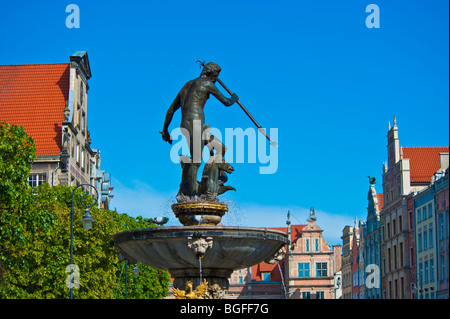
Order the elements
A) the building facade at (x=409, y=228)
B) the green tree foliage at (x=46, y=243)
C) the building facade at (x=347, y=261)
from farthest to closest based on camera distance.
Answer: the building facade at (x=347, y=261) → the building facade at (x=409, y=228) → the green tree foliage at (x=46, y=243)

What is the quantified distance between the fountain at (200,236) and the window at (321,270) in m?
95.7

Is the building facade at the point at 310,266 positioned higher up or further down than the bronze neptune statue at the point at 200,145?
higher up

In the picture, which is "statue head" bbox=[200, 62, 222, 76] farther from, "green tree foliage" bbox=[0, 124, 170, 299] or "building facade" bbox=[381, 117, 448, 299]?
"building facade" bbox=[381, 117, 448, 299]

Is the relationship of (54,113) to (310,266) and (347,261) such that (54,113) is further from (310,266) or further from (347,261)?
(310,266)

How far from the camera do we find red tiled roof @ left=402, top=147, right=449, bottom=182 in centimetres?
7294

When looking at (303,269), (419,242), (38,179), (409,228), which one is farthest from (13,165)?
(303,269)

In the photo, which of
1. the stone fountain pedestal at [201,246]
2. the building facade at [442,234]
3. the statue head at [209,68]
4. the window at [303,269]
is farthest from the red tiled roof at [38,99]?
the window at [303,269]

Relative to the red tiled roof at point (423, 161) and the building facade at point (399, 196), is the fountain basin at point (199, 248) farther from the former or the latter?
the red tiled roof at point (423, 161)

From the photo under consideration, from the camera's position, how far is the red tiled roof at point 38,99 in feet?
199

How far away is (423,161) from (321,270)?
1575 inches

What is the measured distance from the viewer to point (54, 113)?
2458 inches

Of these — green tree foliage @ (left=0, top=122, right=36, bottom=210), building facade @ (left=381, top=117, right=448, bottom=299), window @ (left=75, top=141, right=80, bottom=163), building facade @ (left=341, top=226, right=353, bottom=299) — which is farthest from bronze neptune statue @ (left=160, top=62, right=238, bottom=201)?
building facade @ (left=341, top=226, right=353, bottom=299)

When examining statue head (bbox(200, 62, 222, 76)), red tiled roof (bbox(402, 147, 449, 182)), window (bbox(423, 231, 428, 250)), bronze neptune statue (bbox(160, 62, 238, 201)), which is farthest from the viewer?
red tiled roof (bbox(402, 147, 449, 182))

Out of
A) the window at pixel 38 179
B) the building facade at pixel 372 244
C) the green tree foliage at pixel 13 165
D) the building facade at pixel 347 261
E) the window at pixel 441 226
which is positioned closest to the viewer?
the green tree foliage at pixel 13 165
